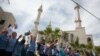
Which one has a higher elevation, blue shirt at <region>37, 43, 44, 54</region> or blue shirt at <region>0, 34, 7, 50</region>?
blue shirt at <region>0, 34, 7, 50</region>

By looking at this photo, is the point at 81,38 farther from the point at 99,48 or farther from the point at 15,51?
the point at 15,51

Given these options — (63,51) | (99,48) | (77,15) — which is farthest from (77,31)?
(63,51)

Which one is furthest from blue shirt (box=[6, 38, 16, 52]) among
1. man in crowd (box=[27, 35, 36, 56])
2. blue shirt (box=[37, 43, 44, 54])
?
blue shirt (box=[37, 43, 44, 54])

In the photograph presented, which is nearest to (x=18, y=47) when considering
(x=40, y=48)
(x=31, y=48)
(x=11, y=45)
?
(x=11, y=45)

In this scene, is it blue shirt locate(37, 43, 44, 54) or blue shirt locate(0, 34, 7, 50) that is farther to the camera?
blue shirt locate(37, 43, 44, 54)

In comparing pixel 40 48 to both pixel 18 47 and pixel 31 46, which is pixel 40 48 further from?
pixel 18 47

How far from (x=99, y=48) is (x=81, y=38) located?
15038 millimetres

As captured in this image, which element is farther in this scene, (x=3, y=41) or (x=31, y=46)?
(x=31, y=46)

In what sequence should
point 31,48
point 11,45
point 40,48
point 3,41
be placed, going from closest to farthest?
point 3,41
point 11,45
point 31,48
point 40,48

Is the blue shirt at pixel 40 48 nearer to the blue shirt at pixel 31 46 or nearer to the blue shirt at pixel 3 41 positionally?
the blue shirt at pixel 31 46

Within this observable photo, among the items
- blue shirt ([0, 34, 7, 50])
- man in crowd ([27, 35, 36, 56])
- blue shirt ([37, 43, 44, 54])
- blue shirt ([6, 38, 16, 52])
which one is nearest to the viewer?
blue shirt ([0, 34, 7, 50])

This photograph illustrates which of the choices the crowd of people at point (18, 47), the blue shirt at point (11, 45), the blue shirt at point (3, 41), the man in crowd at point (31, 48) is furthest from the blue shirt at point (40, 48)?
the blue shirt at point (3, 41)

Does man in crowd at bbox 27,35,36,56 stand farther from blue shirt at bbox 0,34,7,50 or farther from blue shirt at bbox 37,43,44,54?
blue shirt at bbox 0,34,7,50

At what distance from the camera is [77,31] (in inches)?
2031
